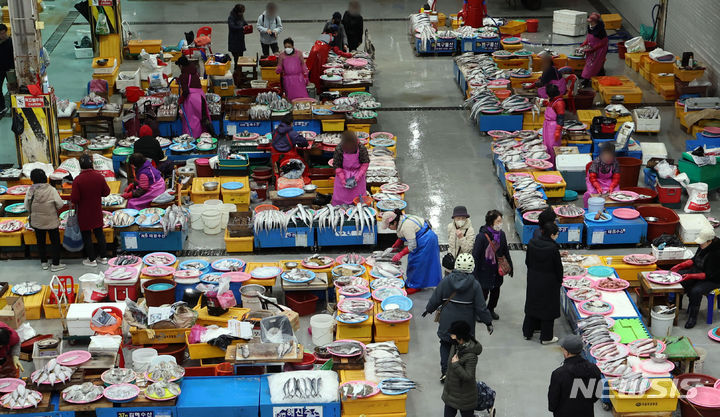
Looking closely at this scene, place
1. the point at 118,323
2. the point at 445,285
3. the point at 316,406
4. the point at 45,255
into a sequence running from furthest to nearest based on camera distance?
the point at 45,255 < the point at 118,323 < the point at 445,285 < the point at 316,406

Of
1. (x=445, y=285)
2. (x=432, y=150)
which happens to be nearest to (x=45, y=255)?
(x=445, y=285)

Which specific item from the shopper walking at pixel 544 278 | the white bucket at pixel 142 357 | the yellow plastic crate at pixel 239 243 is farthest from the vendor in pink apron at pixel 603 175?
the white bucket at pixel 142 357

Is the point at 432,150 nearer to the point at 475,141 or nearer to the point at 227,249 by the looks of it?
the point at 475,141

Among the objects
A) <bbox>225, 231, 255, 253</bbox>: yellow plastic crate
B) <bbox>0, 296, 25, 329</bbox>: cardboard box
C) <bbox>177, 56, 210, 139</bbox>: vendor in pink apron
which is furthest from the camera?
<bbox>177, 56, 210, 139</bbox>: vendor in pink apron

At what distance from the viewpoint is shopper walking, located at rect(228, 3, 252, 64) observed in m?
21.9

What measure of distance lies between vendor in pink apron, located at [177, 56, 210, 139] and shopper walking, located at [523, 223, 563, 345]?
8.42m

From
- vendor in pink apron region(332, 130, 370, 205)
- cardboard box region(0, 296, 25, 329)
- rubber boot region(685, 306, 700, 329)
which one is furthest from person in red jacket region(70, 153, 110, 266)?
rubber boot region(685, 306, 700, 329)

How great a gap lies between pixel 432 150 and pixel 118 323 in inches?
327

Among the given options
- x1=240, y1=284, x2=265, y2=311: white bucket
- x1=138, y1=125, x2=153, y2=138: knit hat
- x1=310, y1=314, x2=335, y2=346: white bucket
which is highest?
x1=138, y1=125, x2=153, y2=138: knit hat

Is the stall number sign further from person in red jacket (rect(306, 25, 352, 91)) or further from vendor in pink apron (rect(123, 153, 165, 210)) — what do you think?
person in red jacket (rect(306, 25, 352, 91))

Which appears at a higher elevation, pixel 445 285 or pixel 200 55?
pixel 200 55

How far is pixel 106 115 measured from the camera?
18.1 metres

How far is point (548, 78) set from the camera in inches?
752

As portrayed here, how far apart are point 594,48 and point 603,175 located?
669cm
